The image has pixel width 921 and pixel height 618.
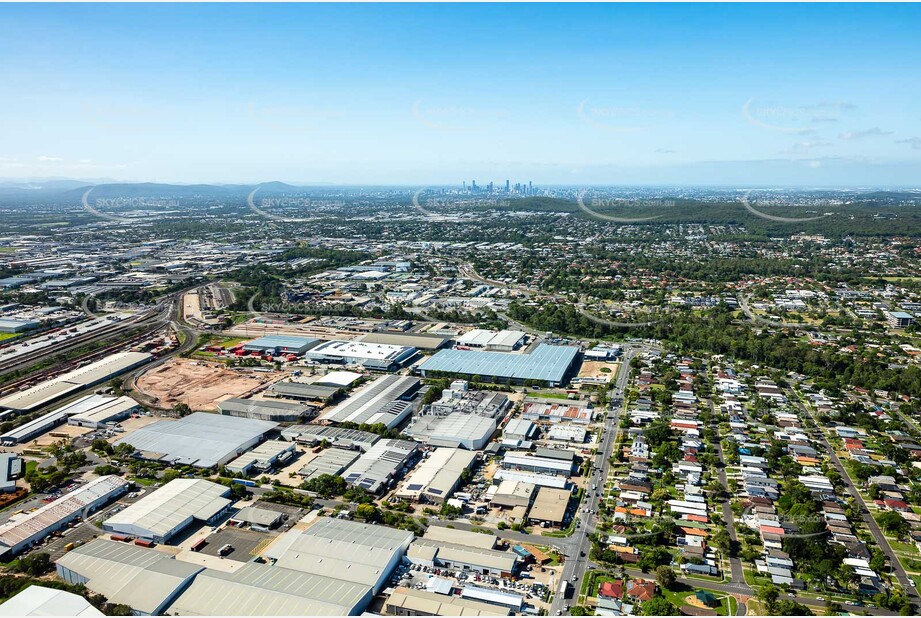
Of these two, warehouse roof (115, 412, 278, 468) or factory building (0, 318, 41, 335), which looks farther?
factory building (0, 318, 41, 335)

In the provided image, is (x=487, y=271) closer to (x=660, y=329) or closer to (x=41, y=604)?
(x=660, y=329)

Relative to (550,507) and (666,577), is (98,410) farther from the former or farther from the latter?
(666,577)

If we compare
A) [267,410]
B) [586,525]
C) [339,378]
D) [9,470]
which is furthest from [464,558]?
[9,470]

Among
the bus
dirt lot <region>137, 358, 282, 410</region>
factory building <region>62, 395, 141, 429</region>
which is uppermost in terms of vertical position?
factory building <region>62, 395, 141, 429</region>

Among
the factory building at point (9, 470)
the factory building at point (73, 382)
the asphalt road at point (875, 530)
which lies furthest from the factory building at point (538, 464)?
the factory building at point (73, 382)

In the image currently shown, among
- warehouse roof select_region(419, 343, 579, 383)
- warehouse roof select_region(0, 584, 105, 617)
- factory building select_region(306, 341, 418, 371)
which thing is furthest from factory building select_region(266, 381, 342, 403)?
warehouse roof select_region(0, 584, 105, 617)

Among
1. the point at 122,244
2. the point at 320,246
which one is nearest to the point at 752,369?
the point at 320,246

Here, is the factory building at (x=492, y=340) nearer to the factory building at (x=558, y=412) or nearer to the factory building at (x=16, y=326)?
the factory building at (x=558, y=412)

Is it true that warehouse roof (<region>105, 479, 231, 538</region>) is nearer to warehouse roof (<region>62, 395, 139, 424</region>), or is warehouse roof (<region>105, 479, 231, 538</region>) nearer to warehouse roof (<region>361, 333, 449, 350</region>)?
warehouse roof (<region>62, 395, 139, 424</region>)
